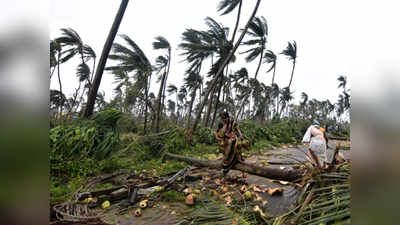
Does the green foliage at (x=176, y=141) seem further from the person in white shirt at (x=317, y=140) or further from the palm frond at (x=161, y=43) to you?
the palm frond at (x=161, y=43)

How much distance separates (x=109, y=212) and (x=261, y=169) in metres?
1.88

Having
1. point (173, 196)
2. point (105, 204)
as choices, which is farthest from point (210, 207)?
point (105, 204)

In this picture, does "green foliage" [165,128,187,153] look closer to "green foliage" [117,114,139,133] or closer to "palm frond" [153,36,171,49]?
"green foliage" [117,114,139,133]

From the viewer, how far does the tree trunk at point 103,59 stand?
3.51 m

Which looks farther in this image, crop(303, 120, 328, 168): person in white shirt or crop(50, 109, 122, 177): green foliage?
crop(303, 120, 328, 168): person in white shirt

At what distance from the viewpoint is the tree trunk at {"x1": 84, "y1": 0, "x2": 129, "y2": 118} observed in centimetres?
351

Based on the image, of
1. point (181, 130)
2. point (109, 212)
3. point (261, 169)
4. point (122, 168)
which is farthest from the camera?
point (181, 130)

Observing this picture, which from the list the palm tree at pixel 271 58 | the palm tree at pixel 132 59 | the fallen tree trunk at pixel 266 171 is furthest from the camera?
the palm tree at pixel 271 58

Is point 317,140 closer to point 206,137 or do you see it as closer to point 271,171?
point 271,171

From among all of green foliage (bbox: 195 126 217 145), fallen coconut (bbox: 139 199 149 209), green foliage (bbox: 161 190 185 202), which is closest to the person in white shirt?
green foliage (bbox: 161 190 185 202)

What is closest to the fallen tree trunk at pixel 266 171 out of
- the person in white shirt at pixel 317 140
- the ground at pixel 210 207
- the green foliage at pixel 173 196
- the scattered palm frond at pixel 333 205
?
the ground at pixel 210 207
